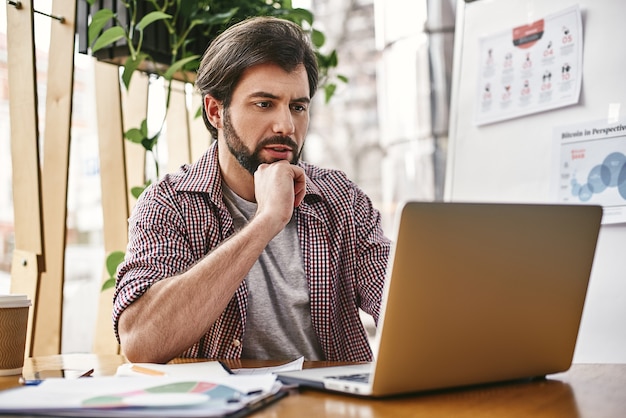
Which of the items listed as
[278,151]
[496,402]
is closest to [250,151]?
[278,151]

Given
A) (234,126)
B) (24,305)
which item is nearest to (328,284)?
(234,126)

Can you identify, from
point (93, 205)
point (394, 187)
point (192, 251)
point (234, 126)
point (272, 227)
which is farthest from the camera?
point (394, 187)

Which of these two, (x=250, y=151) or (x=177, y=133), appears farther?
(x=177, y=133)

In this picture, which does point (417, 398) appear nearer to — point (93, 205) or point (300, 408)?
point (300, 408)

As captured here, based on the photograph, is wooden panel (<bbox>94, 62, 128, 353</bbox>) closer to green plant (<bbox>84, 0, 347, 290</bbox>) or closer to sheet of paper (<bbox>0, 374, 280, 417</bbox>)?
green plant (<bbox>84, 0, 347, 290</bbox>)

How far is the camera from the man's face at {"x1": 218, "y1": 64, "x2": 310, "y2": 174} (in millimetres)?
1692

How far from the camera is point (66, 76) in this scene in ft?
6.63

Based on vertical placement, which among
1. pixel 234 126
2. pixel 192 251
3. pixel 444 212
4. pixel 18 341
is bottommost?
pixel 18 341

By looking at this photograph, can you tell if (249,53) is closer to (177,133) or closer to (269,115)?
(269,115)

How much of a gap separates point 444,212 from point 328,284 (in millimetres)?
840

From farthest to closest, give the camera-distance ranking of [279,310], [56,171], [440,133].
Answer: [440,133] < [56,171] < [279,310]

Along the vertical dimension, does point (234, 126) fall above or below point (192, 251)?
above

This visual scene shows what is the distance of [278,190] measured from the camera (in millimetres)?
1493

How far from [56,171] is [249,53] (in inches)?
27.6
